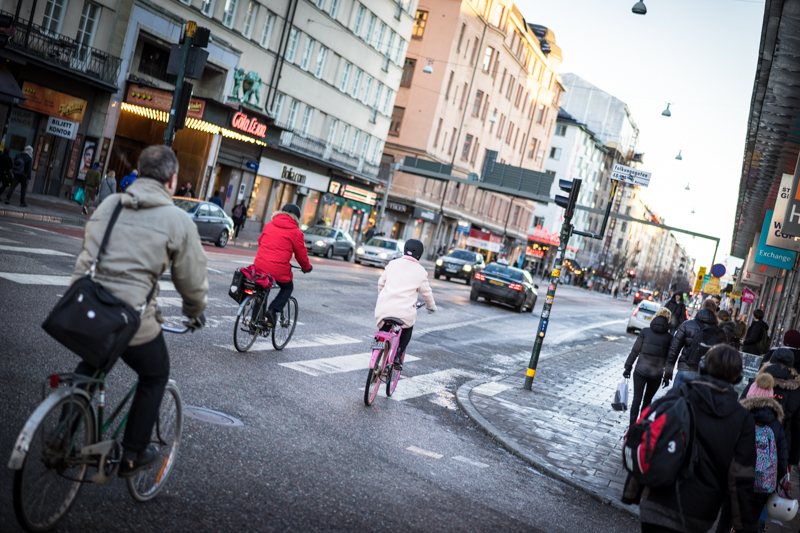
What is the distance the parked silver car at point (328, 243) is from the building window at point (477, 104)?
37027 mm

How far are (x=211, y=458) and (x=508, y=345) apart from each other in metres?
13.3

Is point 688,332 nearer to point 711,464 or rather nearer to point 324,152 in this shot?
point 711,464

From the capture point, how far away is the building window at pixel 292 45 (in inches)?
1657

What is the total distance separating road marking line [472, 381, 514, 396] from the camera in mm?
11422

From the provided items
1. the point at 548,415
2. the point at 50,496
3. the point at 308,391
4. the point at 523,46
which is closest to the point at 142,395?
the point at 50,496

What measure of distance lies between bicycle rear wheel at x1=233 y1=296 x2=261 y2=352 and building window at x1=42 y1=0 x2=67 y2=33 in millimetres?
21500

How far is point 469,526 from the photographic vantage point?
5598 millimetres

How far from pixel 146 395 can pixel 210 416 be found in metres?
2.51

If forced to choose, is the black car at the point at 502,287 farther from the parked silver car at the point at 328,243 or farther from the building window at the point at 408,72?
the building window at the point at 408,72

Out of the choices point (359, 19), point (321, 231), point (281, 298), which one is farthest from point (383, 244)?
point (281, 298)

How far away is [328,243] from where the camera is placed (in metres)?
35.8

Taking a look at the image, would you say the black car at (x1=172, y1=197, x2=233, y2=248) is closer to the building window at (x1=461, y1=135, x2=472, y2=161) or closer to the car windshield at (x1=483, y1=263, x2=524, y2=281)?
the car windshield at (x1=483, y1=263, x2=524, y2=281)

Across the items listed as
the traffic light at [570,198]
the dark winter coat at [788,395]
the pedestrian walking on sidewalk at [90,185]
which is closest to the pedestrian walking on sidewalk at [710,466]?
the dark winter coat at [788,395]

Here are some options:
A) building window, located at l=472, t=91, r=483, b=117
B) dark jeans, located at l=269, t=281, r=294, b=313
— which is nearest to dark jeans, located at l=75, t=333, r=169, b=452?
dark jeans, located at l=269, t=281, r=294, b=313
